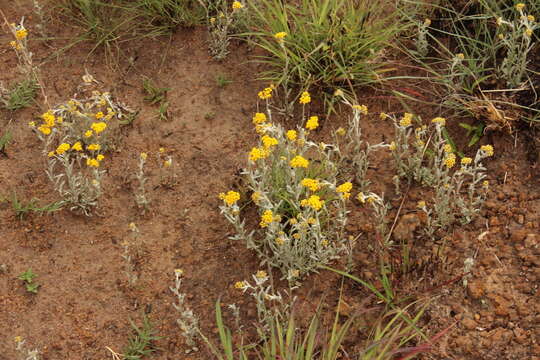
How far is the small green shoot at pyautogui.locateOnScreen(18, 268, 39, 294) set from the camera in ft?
10.5

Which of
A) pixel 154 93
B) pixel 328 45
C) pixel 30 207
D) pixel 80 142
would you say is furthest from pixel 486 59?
pixel 30 207

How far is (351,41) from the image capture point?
379cm

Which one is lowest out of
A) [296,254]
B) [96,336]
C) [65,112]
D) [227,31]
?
[96,336]

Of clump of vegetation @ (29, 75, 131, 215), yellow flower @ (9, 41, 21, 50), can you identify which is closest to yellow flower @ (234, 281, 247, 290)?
clump of vegetation @ (29, 75, 131, 215)

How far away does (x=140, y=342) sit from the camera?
3.04 meters

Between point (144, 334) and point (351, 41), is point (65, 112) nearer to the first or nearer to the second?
point (144, 334)

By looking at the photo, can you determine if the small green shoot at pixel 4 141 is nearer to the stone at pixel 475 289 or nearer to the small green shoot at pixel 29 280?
the small green shoot at pixel 29 280

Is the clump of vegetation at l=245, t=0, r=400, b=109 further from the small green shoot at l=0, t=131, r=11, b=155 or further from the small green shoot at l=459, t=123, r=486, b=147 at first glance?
the small green shoot at l=0, t=131, r=11, b=155

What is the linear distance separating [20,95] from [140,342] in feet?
6.05

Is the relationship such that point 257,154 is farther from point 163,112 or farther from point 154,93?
point 154,93

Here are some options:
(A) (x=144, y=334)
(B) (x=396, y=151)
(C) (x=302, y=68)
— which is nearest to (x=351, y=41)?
(C) (x=302, y=68)

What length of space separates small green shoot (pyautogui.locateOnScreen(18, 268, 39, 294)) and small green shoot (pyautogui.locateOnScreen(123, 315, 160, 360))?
56cm

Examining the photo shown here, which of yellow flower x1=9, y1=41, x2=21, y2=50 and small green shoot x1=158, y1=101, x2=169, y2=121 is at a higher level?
yellow flower x1=9, y1=41, x2=21, y2=50

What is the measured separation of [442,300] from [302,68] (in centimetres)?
163
